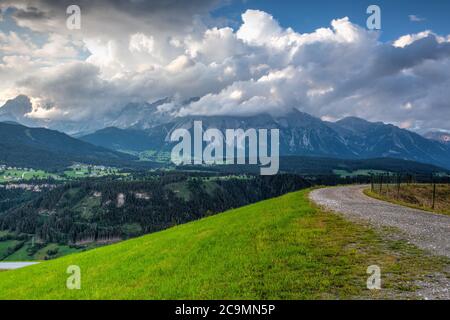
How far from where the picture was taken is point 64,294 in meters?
19.5

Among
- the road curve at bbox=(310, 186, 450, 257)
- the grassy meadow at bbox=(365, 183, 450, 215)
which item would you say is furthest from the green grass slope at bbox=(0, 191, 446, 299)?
the grassy meadow at bbox=(365, 183, 450, 215)

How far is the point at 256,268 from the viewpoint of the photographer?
18.5m

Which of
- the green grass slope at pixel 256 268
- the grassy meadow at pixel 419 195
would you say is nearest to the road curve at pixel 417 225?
the green grass slope at pixel 256 268

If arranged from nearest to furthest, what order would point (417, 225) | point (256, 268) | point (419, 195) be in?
point (256, 268), point (417, 225), point (419, 195)

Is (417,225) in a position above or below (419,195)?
above

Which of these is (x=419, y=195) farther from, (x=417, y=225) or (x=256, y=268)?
(x=256, y=268)

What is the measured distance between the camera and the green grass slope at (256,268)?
15.8m

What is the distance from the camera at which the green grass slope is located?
52.0 feet

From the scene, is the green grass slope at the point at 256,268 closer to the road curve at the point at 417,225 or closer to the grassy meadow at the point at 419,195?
the road curve at the point at 417,225

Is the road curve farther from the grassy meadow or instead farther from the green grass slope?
the grassy meadow

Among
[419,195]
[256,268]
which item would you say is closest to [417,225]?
[256,268]

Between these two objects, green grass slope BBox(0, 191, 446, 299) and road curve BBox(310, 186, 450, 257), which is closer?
green grass slope BBox(0, 191, 446, 299)
